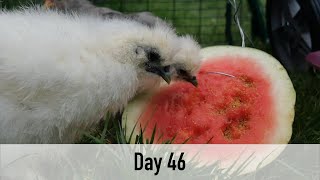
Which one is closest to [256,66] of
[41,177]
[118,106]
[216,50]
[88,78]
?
[216,50]

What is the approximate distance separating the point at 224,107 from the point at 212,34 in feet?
5.16

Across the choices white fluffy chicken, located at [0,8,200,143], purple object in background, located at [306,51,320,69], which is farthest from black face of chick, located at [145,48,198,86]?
purple object in background, located at [306,51,320,69]

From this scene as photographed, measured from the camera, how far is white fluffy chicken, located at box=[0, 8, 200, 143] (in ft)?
4.03

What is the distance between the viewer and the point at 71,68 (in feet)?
4.07

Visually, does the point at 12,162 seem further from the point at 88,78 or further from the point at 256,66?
the point at 256,66

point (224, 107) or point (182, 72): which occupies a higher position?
point (182, 72)

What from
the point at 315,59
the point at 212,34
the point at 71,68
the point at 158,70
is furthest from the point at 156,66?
the point at 212,34

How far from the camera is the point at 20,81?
122 cm

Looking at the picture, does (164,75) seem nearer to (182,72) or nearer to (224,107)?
(182,72)

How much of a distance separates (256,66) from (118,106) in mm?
484

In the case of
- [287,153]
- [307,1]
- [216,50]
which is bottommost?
[287,153]

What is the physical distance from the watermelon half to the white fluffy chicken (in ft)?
0.33

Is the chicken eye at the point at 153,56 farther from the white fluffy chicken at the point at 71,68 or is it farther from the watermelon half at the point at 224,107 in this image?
the watermelon half at the point at 224,107

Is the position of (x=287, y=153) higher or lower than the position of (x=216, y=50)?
lower
